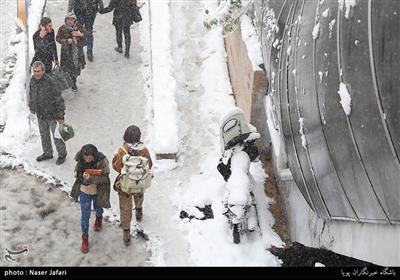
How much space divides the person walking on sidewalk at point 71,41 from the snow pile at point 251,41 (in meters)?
2.64

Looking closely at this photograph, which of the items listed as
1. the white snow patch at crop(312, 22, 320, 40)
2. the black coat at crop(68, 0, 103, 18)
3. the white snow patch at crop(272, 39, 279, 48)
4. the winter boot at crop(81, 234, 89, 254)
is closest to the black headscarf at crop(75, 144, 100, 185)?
the winter boot at crop(81, 234, 89, 254)

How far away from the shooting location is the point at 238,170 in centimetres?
822

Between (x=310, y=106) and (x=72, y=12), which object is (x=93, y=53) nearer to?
(x=72, y=12)

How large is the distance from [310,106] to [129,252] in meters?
2.92

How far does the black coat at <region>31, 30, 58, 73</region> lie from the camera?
31.7 feet

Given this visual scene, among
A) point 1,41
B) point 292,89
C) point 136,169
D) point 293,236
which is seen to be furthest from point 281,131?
point 1,41

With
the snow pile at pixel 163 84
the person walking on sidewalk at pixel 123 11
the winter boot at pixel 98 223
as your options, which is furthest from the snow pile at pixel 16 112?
the winter boot at pixel 98 223

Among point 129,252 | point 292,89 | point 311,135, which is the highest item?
point 292,89

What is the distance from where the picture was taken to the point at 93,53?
11883 millimetres

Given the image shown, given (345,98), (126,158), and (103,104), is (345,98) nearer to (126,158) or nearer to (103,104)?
(126,158)

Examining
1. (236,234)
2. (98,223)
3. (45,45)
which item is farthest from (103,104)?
(236,234)

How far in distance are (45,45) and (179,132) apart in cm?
246

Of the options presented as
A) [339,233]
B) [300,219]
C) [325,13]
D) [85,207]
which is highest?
[325,13]

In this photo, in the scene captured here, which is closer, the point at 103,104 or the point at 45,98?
the point at 45,98
